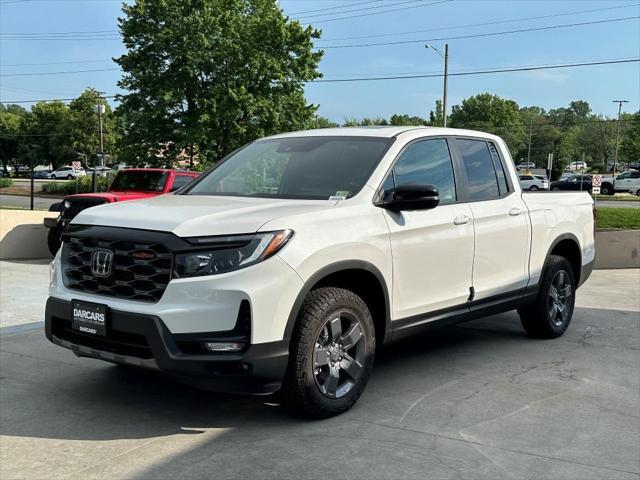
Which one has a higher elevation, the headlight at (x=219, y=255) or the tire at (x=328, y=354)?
the headlight at (x=219, y=255)

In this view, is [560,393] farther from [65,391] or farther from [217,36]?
[217,36]

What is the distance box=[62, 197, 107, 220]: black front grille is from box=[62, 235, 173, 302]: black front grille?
7.52 metres

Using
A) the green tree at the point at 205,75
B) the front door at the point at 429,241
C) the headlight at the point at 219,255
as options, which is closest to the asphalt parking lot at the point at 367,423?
the front door at the point at 429,241

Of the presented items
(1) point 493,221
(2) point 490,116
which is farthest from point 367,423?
(2) point 490,116

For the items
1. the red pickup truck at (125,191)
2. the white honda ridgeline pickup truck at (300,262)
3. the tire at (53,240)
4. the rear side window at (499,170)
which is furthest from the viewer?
the tire at (53,240)

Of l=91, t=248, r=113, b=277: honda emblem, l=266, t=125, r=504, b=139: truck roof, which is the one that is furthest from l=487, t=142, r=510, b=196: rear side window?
l=91, t=248, r=113, b=277: honda emblem

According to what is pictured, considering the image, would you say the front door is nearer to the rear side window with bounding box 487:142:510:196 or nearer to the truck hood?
the truck hood

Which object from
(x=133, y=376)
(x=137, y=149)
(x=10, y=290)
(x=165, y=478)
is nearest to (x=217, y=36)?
(x=137, y=149)

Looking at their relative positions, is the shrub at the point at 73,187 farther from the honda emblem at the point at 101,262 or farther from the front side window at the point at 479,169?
the honda emblem at the point at 101,262

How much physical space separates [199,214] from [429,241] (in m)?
1.71

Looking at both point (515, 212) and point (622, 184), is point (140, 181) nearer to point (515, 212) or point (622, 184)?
point (515, 212)

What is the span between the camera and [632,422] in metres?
4.18

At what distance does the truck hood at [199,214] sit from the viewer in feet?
11.8

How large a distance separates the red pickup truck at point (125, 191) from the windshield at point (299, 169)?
22.1 ft
